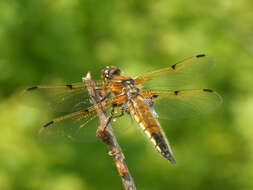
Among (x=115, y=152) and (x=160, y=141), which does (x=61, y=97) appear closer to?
(x=160, y=141)

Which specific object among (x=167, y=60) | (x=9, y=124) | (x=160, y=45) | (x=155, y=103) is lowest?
(x=155, y=103)

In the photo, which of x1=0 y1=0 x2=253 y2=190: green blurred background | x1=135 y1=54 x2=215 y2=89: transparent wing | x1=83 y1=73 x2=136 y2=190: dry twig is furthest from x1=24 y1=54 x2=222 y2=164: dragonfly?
x1=0 y1=0 x2=253 y2=190: green blurred background

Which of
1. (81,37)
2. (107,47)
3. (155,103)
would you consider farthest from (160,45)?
(155,103)

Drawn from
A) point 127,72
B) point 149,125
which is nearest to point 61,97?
point 149,125

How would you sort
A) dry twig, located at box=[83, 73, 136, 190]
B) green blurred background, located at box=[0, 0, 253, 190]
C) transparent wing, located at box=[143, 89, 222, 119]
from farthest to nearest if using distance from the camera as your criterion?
green blurred background, located at box=[0, 0, 253, 190] < transparent wing, located at box=[143, 89, 222, 119] < dry twig, located at box=[83, 73, 136, 190]

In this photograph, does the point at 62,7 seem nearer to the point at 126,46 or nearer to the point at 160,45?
the point at 126,46

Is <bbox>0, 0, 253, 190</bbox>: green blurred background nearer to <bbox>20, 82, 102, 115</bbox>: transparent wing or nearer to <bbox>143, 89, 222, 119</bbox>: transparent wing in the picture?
<bbox>20, 82, 102, 115</bbox>: transparent wing
